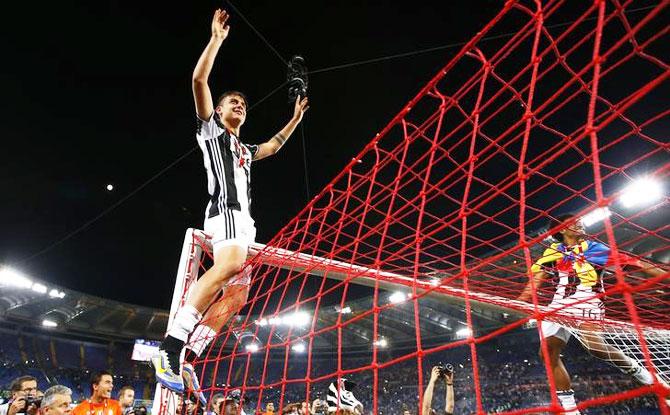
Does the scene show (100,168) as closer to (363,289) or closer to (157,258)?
(157,258)

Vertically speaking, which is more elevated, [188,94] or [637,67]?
[188,94]

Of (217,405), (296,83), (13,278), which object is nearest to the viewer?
(296,83)

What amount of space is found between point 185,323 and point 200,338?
53 cm

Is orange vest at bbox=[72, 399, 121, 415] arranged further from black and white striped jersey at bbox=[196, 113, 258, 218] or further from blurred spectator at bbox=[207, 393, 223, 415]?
black and white striped jersey at bbox=[196, 113, 258, 218]

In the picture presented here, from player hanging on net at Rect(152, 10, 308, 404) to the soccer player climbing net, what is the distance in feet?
0.82

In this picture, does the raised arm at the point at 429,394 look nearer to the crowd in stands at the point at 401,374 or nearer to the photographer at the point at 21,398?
the photographer at the point at 21,398

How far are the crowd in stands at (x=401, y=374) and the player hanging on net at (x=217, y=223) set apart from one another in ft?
37.3

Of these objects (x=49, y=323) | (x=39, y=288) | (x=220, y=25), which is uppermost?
(x=39, y=288)

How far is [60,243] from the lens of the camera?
16422mm

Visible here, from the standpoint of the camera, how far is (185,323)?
2.16 meters

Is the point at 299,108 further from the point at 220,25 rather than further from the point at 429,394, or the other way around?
the point at 429,394

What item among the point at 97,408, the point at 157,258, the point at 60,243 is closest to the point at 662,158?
the point at 97,408

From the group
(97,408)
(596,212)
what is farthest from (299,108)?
(596,212)

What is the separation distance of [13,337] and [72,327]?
2736 millimetres
